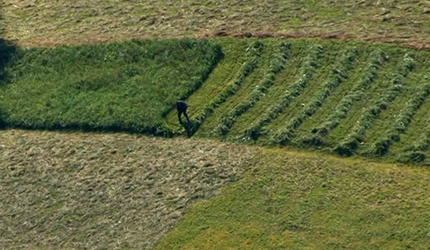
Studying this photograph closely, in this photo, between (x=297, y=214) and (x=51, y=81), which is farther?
(x=51, y=81)

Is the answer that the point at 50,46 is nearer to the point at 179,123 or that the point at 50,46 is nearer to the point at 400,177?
the point at 179,123

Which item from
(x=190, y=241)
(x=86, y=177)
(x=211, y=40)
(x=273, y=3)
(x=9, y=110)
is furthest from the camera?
(x=273, y=3)

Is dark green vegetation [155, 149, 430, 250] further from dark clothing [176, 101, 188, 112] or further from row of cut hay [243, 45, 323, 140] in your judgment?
dark clothing [176, 101, 188, 112]

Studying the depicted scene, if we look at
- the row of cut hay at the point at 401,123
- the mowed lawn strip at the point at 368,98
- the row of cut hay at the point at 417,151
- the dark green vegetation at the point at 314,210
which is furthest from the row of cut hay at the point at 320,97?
the row of cut hay at the point at 417,151

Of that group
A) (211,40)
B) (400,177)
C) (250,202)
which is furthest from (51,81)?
(400,177)

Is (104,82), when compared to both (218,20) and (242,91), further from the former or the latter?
(218,20)

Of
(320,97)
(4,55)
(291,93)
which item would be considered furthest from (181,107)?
(4,55)

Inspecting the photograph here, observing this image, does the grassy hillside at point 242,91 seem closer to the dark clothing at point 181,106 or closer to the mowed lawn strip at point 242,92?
the mowed lawn strip at point 242,92
